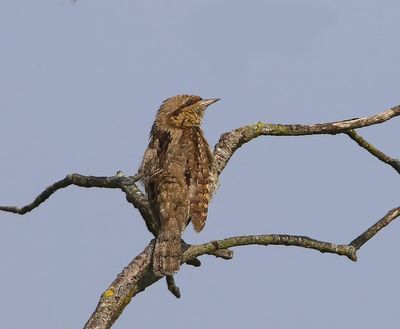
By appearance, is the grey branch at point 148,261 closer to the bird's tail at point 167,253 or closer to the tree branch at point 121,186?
the bird's tail at point 167,253

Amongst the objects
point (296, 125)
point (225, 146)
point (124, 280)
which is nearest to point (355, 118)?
point (296, 125)

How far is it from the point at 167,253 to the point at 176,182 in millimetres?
1097

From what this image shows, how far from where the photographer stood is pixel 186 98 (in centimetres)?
1070

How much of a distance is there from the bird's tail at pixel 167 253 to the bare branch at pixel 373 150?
2.32 meters

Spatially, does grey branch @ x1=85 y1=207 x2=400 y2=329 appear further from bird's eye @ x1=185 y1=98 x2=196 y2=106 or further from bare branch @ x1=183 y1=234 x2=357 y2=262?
bird's eye @ x1=185 y1=98 x2=196 y2=106

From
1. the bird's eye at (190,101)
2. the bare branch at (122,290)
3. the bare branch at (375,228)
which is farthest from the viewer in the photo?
the bird's eye at (190,101)

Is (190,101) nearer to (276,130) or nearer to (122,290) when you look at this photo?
(276,130)

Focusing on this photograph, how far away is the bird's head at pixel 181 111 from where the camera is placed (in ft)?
34.5

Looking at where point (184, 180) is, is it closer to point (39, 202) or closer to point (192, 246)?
point (192, 246)

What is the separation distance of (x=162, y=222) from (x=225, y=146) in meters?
1.26

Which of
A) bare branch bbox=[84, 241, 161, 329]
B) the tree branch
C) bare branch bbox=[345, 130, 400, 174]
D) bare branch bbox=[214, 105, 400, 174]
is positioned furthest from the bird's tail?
bare branch bbox=[345, 130, 400, 174]

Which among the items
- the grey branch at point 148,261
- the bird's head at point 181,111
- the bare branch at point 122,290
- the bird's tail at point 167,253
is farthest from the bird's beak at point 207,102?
the bare branch at point 122,290

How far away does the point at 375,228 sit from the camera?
30.5ft

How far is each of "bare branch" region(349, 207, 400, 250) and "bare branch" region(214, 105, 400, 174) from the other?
995 mm
